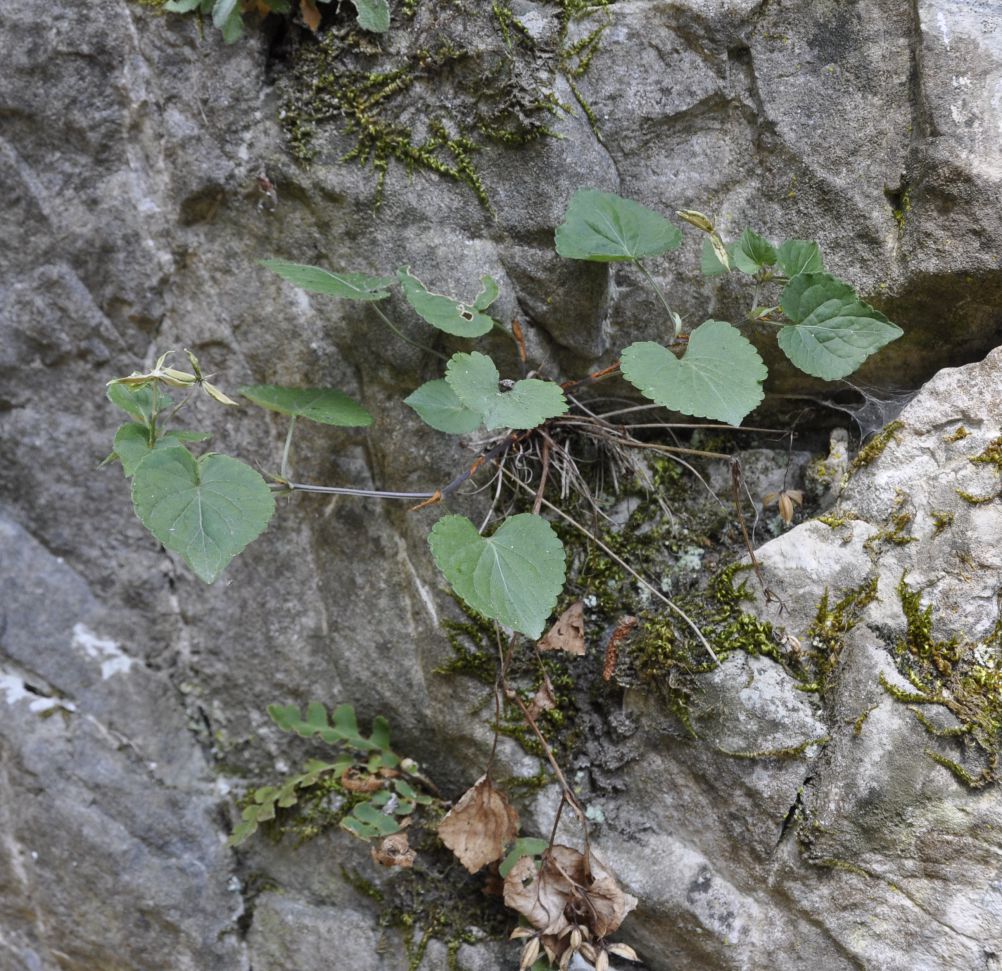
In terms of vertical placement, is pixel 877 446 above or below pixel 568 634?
above

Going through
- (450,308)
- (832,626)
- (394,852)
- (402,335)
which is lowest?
(394,852)

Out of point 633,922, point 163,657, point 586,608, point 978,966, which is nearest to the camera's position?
point 978,966

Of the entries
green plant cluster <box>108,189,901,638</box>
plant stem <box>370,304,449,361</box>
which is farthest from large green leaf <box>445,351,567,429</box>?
plant stem <box>370,304,449,361</box>

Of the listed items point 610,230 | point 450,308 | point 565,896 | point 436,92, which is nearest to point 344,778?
point 565,896

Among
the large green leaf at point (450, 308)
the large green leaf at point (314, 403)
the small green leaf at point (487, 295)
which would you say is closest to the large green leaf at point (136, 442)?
the large green leaf at point (314, 403)

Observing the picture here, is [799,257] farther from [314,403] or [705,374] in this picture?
[314,403]

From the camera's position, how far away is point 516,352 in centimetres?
192

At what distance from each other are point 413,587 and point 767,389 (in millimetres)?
960

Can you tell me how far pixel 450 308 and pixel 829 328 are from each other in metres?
0.77

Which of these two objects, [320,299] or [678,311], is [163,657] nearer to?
[320,299]

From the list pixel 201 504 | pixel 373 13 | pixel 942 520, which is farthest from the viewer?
pixel 373 13

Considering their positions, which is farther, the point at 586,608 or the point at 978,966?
the point at 586,608

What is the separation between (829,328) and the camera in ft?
5.39

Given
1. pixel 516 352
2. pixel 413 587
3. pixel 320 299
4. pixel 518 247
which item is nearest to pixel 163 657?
pixel 413 587
